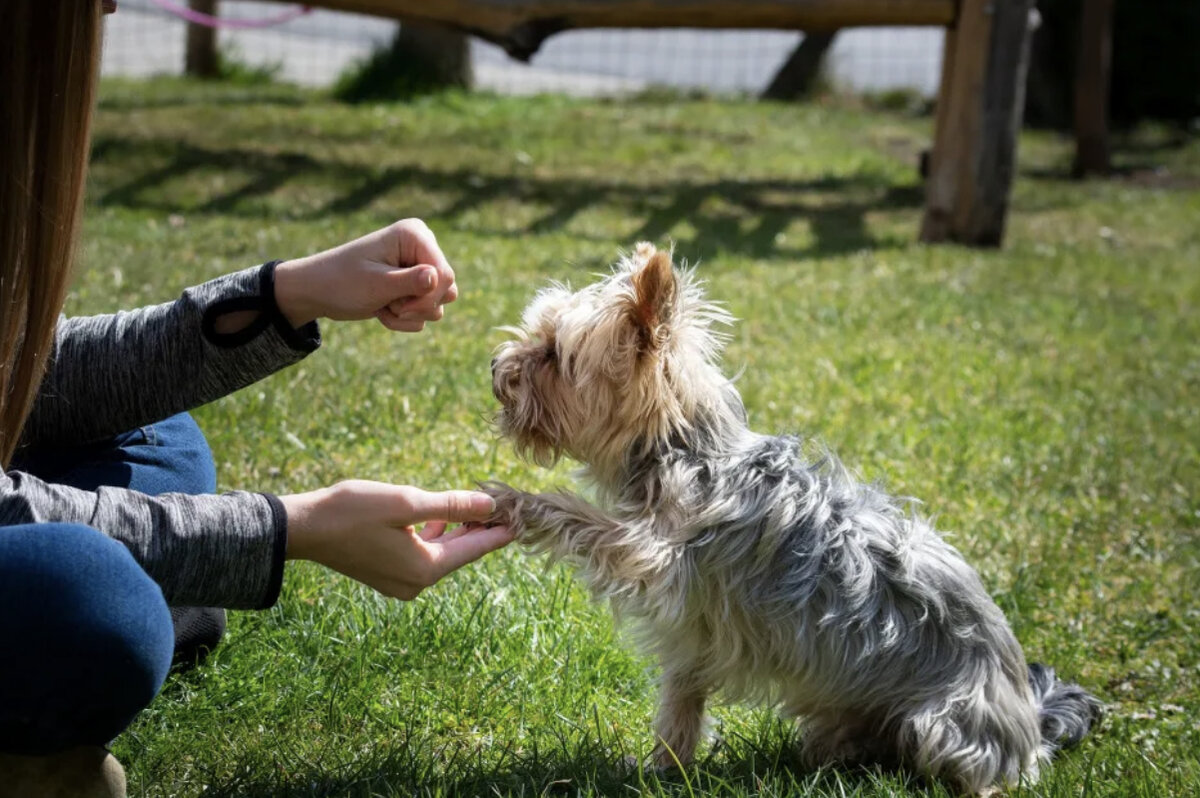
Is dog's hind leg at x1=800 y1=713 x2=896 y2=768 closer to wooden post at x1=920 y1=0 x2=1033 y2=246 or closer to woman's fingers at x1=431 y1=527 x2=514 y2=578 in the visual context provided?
woman's fingers at x1=431 y1=527 x2=514 y2=578

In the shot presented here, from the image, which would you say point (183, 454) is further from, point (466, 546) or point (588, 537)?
point (588, 537)

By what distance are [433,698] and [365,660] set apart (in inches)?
8.9

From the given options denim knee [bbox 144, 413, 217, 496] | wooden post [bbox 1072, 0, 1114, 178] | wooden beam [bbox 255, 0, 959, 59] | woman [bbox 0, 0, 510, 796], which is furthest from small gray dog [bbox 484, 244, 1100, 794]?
wooden post [bbox 1072, 0, 1114, 178]


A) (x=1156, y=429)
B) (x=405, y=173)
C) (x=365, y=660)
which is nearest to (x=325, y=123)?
(x=405, y=173)

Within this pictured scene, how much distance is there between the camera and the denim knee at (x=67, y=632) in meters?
1.93

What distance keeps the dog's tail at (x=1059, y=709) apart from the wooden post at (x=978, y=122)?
660 cm

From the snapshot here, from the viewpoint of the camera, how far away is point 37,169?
2352 mm

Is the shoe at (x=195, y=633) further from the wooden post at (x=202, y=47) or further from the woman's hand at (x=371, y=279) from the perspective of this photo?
the wooden post at (x=202, y=47)

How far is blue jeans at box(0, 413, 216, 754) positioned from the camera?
1933 millimetres

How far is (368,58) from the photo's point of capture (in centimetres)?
1320

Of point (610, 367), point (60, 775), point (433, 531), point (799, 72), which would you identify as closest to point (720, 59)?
point (799, 72)

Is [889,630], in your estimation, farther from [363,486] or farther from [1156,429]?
[1156,429]

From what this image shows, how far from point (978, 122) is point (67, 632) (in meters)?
8.42

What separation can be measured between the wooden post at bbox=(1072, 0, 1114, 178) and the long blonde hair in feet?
40.5
